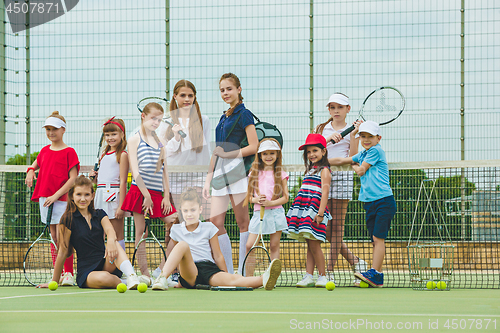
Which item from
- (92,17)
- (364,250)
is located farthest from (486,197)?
(92,17)

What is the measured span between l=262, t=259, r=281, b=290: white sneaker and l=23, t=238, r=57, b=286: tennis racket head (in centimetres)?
233

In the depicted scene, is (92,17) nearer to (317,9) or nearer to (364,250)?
(317,9)

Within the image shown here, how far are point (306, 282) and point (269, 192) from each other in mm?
860

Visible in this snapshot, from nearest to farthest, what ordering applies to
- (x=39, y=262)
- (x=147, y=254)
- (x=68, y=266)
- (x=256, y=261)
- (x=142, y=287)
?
(x=142, y=287), (x=256, y=261), (x=68, y=266), (x=147, y=254), (x=39, y=262)

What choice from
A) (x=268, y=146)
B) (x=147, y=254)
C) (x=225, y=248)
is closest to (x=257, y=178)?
(x=268, y=146)

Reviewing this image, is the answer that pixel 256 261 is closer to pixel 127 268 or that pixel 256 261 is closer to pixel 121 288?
pixel 127 268

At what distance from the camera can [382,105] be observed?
6656mm

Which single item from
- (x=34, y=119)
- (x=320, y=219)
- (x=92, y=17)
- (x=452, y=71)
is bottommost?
(x=320, y=219)

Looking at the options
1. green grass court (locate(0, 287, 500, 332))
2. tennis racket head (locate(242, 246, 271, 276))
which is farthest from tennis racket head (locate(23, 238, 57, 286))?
tennis racket head (locate(242, 246, 271, 276))

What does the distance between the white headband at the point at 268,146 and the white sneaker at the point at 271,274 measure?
127cm

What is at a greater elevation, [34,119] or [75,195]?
[34,119]

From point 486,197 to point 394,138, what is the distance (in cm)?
189

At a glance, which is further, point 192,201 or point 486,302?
point 192,201

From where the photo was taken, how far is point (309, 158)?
5.72m
